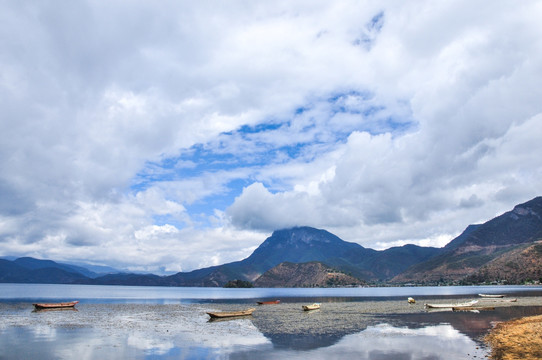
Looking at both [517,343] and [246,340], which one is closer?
[517,343]

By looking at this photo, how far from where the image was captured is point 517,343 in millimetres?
42469

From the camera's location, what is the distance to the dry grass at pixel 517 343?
36.5 metres

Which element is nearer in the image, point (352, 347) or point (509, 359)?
point (509, 359)

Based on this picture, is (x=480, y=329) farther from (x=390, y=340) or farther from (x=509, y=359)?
(x=509, y=359)

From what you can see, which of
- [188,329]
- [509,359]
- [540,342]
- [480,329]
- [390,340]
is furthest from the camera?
[188,329]

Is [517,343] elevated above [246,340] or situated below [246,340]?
above

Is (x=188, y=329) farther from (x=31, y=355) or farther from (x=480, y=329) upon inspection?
(x=480, y=329)

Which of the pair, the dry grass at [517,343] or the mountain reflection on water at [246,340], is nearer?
the dry grass at [517,343]

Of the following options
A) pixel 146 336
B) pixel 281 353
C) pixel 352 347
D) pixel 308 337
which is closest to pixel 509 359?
pixel 352 347

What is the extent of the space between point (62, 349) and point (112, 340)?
24.3 ft

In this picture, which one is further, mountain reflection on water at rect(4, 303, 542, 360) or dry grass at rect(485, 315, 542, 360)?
mountain reflection on water at rect(4, 303, 542, 360)

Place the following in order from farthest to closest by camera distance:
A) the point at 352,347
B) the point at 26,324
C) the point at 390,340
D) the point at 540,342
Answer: the point at 26,324, the point at 390,340, the point at 352,347, the point at 540,342

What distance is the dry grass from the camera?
36531mm

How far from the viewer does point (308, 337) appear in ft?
174
